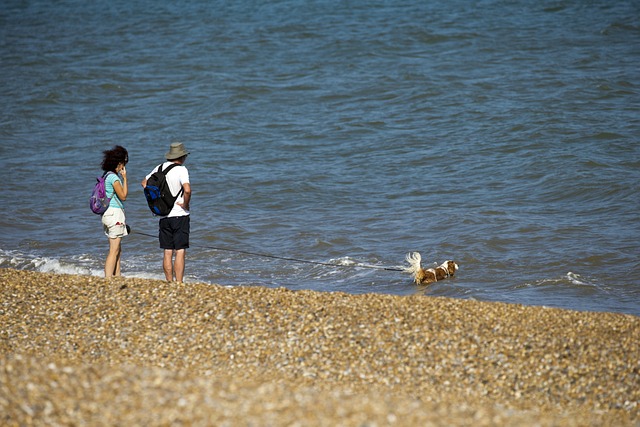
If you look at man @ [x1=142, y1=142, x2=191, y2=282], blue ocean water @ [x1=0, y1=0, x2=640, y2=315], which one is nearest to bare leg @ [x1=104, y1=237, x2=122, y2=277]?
man @ [x1=142, y1=142, x2=191, y2=282]

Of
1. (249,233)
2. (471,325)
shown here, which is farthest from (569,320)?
(249,233)

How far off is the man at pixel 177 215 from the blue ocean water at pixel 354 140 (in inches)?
65.9

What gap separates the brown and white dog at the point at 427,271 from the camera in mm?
9000

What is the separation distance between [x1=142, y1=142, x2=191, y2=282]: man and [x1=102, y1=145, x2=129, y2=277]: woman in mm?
246

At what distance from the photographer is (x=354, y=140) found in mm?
15594

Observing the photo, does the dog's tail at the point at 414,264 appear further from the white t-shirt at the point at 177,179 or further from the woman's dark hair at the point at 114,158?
the woman's dark hair at the point at 114,158

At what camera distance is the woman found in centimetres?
768

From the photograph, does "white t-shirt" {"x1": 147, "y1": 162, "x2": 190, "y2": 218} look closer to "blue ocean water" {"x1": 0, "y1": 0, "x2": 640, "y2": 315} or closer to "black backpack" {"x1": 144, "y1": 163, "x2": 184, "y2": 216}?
"black backpack" {"x1": 144, "y1": 163, "x2": 184, "y2": 216}

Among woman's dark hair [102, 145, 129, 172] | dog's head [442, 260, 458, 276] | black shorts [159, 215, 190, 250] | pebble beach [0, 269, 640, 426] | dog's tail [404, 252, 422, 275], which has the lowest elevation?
dog's head [442, 260, 458, 276]

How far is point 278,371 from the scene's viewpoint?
5707 mm

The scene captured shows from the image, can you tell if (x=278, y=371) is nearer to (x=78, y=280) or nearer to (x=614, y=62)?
(x=78, y=280)

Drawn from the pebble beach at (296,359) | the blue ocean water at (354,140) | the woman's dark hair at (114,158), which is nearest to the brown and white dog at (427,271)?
the blue ocean water at (354,140)

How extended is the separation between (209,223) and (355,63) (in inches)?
405

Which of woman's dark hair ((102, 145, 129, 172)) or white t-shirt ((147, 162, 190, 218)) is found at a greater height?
woman's dark hair ((102, 145, 129, 172))
